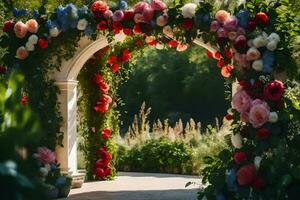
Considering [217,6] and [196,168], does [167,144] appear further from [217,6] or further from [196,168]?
[217,6]

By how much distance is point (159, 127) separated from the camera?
48.0 feet

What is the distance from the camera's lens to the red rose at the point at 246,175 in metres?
6.46

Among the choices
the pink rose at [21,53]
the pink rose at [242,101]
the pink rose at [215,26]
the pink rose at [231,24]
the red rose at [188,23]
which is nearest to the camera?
the pink rose at [242,101]

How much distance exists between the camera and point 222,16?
7449 mm

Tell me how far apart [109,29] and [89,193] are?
296 centimetres

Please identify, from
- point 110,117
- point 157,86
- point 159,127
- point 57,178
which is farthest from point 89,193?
point 157,86

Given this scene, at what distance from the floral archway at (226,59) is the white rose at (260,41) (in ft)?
0.04

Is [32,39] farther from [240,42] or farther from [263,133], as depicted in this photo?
[263,133]

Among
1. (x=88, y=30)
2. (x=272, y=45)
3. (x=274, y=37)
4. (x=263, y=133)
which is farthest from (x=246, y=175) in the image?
(x=88, y=30)

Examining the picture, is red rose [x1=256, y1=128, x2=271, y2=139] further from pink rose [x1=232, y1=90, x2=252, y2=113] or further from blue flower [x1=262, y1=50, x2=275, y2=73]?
blue flower [x1=262, y1=50, x2=275, y2=73]

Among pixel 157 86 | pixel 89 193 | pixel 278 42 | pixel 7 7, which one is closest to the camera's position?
pixel 278 42

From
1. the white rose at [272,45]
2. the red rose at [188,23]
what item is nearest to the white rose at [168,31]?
the red rose at [188,23]

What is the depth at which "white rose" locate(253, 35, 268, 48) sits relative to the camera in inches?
272

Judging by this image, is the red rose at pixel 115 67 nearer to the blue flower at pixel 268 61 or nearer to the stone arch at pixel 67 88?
the stone arch at pixel 67 88
